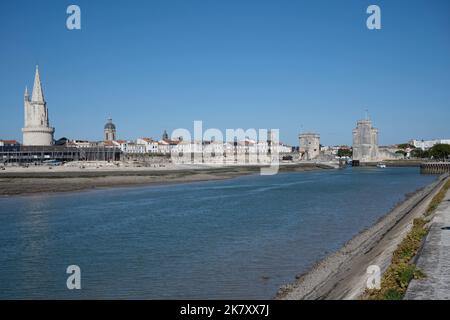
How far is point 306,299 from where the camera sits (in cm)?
1202

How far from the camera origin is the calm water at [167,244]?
563 inches

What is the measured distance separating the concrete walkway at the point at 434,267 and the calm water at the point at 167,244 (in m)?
4.03

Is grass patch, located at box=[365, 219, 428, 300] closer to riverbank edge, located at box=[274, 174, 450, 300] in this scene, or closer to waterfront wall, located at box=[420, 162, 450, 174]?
riverbank edge, located at box=[274, 174, 450, 300]

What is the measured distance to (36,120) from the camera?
396 feet

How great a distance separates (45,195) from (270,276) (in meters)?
33.1

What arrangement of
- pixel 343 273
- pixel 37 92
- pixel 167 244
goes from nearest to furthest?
pixel 343 273 < pixel 167 244 < pixel 37 92

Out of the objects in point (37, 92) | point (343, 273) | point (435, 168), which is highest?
point (37, 92)

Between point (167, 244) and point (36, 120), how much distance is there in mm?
110087

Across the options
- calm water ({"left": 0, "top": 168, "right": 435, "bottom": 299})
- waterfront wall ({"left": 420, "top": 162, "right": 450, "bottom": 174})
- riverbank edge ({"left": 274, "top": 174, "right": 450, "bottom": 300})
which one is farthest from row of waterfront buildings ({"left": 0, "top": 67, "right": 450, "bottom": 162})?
riverbank edge ({"left": 274, "top": 174, "right": 450, "bottom": 300})

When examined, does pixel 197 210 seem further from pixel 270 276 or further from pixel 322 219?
pixel 270 276

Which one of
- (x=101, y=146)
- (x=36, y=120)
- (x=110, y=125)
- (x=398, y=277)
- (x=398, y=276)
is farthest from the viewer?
(x=110, y=125)

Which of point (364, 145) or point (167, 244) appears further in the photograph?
point (364, 145)

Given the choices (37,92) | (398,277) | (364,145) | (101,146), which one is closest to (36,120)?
(37,92)

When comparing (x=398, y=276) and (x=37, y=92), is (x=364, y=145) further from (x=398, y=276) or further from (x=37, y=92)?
(x=398, y=276)
